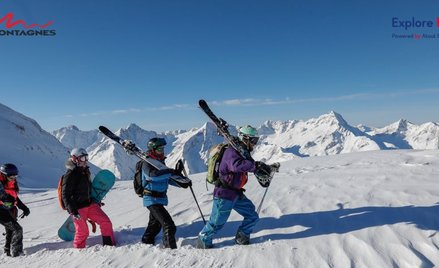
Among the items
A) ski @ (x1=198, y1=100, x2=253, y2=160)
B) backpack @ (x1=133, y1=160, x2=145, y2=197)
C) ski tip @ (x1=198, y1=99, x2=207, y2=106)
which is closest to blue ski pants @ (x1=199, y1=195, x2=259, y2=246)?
ski @ (x1=198, y1=100, x2=253, y2=160)

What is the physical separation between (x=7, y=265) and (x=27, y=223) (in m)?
4.99

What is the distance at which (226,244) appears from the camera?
6.91 meters

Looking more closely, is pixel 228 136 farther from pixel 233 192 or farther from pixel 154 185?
pixel 154 185

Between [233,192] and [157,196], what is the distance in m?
1.66

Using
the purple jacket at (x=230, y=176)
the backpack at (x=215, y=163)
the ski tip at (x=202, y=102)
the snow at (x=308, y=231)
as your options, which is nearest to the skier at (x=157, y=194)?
the snow at (x=308, y=231)

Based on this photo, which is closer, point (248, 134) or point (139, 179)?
point (248, 134)

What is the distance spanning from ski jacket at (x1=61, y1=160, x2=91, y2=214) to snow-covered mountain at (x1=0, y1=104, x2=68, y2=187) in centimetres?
4278

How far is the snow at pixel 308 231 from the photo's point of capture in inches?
235

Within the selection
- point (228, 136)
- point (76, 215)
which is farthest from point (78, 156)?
point (228, 136)

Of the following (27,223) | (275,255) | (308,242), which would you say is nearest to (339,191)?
(308,242)

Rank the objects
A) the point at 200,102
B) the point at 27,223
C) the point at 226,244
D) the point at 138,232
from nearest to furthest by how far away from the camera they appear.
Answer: the point at 226,244, the point at 200,102, the point at 138,232, the point at 27,223

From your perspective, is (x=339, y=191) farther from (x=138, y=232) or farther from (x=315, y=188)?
(x=138, y=232)

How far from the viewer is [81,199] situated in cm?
750

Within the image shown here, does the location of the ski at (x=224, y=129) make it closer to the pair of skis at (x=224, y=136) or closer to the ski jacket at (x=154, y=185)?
the pair of skis at (x=224, y=136)
